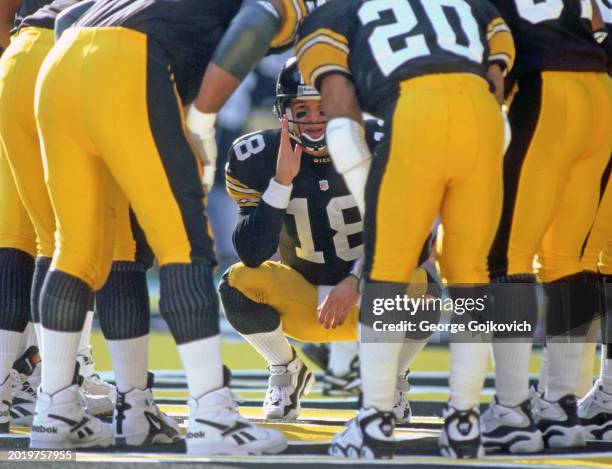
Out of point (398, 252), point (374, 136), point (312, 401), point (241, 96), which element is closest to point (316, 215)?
point (374, 136)

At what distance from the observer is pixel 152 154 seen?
314 cm

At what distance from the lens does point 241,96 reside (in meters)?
9.73

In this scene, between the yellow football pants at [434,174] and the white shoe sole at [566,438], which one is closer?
the yellow football pants at [434,174]

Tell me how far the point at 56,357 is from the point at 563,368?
5.14ft

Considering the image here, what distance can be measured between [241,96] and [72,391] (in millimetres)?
6614

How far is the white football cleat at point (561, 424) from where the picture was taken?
137 inches

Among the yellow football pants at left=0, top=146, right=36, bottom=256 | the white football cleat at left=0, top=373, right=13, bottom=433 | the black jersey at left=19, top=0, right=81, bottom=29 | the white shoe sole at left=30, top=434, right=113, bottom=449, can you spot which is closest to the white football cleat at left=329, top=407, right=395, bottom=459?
the white shoe sole at left=30, top=434, right=113, bottom=449

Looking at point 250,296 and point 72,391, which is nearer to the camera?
point 72,391

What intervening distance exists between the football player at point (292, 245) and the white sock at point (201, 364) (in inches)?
37.1

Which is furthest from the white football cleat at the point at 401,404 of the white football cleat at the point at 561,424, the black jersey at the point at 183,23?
the black jersey at the point at 183,23

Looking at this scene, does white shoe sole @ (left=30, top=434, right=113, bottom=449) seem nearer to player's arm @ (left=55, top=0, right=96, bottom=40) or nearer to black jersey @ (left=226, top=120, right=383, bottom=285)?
black jersey @ (left=226, top=120, right=383, bottom=285)

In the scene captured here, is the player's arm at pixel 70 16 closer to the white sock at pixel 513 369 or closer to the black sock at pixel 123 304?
the black sock at pixel 123 304

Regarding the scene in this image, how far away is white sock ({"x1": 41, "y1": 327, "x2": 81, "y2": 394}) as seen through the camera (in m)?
3.28

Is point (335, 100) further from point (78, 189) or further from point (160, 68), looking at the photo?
point (78, 189)
